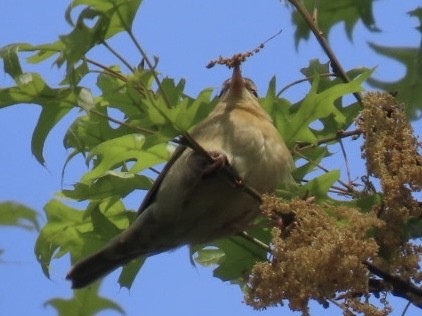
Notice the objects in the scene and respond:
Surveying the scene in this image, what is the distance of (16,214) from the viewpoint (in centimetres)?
205

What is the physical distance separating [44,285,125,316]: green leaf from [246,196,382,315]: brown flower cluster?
0.43 m

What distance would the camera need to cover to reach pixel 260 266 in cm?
249

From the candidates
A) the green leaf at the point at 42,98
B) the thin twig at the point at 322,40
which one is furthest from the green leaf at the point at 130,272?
the thin twig at the point at 322,40

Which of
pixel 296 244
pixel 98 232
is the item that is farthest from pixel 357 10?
pixel 98 232

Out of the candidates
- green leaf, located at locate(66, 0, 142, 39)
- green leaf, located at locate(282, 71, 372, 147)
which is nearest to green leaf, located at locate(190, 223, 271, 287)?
green leaf, located at locate(282, 71, 372, 147)

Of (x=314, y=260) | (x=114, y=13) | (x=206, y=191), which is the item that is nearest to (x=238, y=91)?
(x=206, y=191)

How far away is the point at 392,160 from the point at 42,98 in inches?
47.4

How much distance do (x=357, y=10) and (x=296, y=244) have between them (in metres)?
0.98

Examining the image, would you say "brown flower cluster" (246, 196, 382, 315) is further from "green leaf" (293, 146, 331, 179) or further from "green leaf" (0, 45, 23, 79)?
"green leaf" (0, 45, 23, 79)

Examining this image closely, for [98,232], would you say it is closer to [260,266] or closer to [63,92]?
[63,92]

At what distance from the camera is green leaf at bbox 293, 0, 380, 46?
2.98 meters

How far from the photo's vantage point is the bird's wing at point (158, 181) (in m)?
3.26

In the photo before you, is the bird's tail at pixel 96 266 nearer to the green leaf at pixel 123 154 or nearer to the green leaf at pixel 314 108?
the green leaf at pixel 123 154

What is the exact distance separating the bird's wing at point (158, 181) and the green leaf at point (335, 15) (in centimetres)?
58
